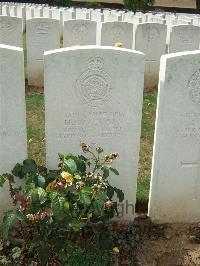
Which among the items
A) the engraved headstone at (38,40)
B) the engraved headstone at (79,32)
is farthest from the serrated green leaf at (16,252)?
the engraved headstone at (79,32)

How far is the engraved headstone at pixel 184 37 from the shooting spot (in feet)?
27.9

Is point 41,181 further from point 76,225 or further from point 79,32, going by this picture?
point 79,32

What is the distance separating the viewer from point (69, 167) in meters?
3.35

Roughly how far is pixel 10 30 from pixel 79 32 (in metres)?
1.39

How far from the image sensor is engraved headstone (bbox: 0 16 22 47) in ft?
27.7

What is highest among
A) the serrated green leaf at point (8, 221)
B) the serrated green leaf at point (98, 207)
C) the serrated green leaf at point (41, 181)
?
the serrated green leaf at point (41, 181)

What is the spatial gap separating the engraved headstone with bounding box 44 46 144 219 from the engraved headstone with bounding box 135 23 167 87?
4907 mm

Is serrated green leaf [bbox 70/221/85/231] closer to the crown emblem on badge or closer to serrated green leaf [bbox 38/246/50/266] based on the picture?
serrated green leaf [bbox 38/246/50/266]

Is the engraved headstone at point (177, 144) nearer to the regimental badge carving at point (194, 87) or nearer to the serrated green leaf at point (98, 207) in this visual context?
the regimental badge carving at point (194, 87)

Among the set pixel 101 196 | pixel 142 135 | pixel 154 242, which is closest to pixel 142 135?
pixel 142 135

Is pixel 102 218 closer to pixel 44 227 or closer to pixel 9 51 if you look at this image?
pixel 44 227

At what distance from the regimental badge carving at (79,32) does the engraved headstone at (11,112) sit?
5.18 m

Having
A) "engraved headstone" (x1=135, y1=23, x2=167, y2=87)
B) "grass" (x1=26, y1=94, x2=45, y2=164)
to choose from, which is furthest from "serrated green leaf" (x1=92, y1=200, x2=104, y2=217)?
"engraved headstone" (x1=135, y1=23, x2=167, y2=87)

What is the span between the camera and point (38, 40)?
321 inches
